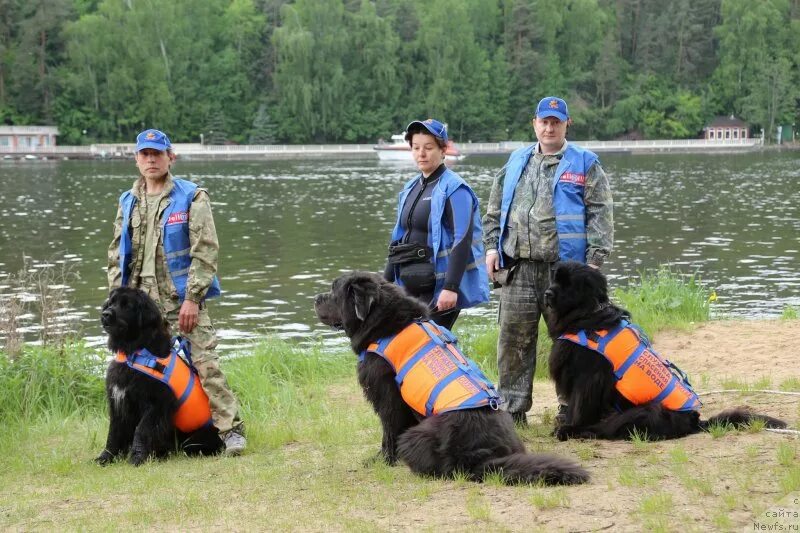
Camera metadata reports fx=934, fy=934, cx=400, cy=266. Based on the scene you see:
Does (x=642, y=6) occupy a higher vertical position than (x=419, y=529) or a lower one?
higher

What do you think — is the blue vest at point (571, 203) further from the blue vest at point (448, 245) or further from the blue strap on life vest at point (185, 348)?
the blue strap on life vest at point (185, 348)

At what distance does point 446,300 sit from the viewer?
5.74 meters

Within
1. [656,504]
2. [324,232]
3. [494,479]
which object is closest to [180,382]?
[494,479]

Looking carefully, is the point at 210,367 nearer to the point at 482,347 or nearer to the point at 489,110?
the point at 482,347

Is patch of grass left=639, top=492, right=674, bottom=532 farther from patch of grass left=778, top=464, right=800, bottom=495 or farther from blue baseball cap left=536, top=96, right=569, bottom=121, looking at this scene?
blue baseball cap left=536, top=96, right=569, bottom=121

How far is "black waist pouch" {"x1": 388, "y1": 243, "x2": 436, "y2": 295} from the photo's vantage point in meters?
5.88

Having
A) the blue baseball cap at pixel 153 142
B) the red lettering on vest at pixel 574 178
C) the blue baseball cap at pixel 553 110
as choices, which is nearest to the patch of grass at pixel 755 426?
the red lettering on vest at pixel 574 178

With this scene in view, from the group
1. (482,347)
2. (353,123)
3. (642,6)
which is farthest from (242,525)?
(642,6)

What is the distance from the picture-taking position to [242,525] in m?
4.27

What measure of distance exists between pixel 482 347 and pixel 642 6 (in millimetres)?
105870

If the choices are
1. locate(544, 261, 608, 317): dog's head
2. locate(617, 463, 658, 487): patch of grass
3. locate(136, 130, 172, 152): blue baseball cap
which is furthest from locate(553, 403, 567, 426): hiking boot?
locate(136, 130, 172, 152): blue baseball cap

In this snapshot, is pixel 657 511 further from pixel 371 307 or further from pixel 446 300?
pixel 446 300

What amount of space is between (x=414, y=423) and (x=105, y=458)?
7.25 ft

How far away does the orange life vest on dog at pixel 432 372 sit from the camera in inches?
191
